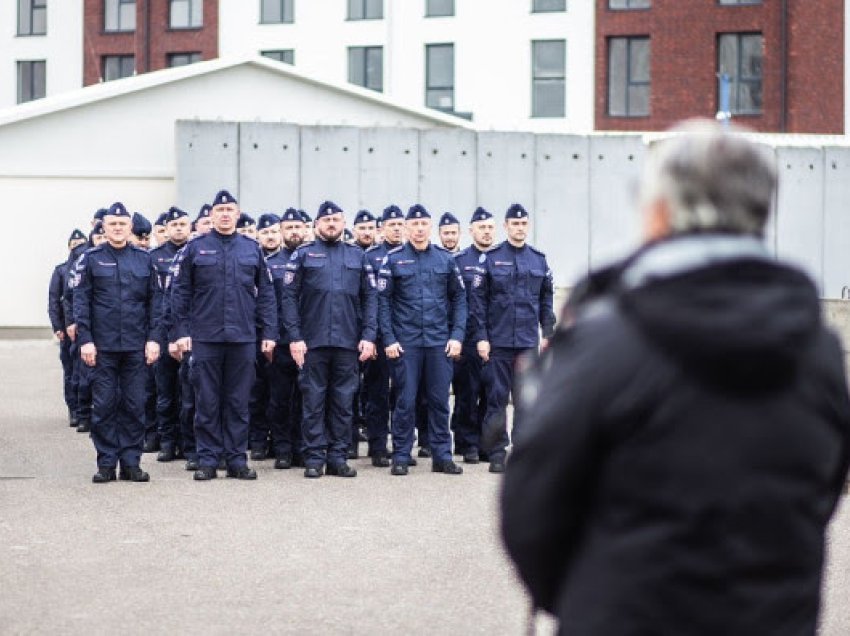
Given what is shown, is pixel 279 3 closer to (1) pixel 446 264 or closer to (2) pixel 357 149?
(2) pixel 357 149

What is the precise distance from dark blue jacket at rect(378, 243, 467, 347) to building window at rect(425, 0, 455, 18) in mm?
37222

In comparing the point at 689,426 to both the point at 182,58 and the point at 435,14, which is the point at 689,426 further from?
the point at 182,58

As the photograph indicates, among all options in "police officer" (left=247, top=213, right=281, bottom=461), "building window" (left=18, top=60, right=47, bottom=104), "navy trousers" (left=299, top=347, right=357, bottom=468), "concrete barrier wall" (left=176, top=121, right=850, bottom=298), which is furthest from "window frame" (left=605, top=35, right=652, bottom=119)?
"navy trousers" (left=299, top=347, right=357, bottom=468)

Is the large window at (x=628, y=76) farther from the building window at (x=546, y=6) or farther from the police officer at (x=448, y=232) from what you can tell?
the police officer at (x=448, y=232)

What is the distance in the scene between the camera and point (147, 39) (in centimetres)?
5884

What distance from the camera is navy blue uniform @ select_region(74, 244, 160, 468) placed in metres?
14.4

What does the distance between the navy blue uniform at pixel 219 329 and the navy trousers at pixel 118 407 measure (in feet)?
1.59

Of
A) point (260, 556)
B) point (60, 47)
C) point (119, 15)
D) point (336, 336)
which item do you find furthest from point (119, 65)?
point (260, 556)

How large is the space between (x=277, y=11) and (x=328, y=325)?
41.7 m

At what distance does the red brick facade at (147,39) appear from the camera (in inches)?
2245

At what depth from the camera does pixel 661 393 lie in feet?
11.0

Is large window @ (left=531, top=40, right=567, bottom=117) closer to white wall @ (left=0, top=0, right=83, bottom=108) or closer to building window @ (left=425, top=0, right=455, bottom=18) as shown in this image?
building window @ (left=425, top=0, right=455, bottom=18)

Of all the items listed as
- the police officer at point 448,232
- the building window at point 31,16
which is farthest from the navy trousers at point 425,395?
the building window at point 31,16

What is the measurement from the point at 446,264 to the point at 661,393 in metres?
12.5
